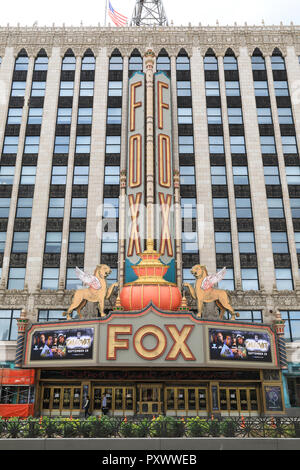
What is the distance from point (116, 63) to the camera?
162 feet

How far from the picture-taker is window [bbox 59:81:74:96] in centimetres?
4775

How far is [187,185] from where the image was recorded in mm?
43500

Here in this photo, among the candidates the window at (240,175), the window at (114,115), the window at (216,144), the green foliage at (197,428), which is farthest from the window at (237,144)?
the green foliage at (197,428)

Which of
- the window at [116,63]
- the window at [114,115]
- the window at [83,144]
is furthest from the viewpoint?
the window at [116,63]

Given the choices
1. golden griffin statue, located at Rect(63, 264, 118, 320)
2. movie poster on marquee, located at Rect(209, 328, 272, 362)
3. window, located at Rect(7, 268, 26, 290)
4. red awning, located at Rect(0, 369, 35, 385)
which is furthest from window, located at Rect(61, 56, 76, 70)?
movie poster on marquee, located at Rect(209, 328, 272, 362)

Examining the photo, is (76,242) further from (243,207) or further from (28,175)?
(243,207)

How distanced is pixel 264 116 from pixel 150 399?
33.1 m

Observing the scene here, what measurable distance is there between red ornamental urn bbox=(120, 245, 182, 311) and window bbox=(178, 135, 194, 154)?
15.5m

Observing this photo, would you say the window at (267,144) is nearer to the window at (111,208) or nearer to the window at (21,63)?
the window at (111,208)

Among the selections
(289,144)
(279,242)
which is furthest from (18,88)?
(279,242)

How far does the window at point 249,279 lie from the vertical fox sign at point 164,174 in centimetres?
744

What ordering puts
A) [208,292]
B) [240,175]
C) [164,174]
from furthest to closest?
[240,175], [164,174], [208,292]

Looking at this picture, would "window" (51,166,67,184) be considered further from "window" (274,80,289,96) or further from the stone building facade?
"window" (274,80,289,96)

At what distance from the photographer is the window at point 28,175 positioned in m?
43.8
